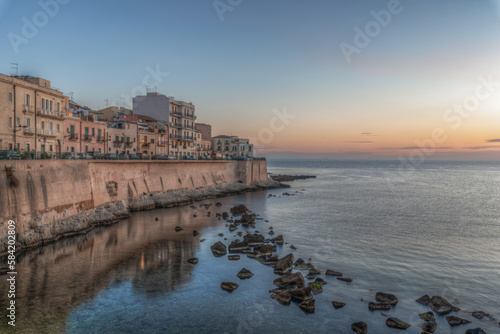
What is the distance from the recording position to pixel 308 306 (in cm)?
1708

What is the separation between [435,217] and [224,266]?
114 ft

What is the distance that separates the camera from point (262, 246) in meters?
26.4

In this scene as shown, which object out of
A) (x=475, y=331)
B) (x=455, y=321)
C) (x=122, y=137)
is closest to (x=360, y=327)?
(x=455, y=321)

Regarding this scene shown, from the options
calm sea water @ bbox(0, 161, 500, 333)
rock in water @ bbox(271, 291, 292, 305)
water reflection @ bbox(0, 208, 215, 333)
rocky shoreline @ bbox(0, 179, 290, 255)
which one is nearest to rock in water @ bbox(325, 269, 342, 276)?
calm sea water @ bbox(0, 161, 500, 333)

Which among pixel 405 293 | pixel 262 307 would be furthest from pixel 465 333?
pixel 262 307

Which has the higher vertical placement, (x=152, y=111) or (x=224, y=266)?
(x=152, y=111)

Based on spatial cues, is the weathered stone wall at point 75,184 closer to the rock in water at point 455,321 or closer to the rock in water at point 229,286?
the rock in water at point 229,286

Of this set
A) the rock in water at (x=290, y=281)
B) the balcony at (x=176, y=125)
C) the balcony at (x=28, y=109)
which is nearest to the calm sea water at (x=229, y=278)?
the rock in water at (x=290, y=281)

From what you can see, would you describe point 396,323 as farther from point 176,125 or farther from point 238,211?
point 176,125

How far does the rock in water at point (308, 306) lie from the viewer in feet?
55.5

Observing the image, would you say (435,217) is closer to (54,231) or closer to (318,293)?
(318,293)

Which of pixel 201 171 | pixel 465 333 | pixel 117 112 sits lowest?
pixel 465 333

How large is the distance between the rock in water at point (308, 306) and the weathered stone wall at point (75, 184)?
2117cm

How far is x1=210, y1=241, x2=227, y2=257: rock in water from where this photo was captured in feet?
84.9
